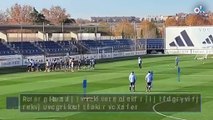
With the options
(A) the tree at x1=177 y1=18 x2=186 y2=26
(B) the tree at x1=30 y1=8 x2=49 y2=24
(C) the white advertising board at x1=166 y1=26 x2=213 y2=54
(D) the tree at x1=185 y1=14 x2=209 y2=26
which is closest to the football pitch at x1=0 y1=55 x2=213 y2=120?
(C) the white advertising board at x1=166 y1=26 x2=213 y2=54

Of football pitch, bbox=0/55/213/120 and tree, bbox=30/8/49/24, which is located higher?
tree, bbox=30/8/49/24

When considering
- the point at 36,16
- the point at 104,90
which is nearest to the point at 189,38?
the point at 36,16

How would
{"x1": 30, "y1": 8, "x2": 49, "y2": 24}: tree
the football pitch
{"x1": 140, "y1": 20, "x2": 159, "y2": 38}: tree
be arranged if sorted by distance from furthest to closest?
{"x1": 140, "y1": 20, "x2": 159, "y2": 38}: tree, {"x1": 30, "y1": 8, "x2": 49, "y2": 24}: tree, the football pitch

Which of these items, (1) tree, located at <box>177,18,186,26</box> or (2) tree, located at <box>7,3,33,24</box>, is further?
(1) tree, located at <box>177,18,186,26</box>

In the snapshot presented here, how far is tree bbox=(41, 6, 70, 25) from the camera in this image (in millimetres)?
176375

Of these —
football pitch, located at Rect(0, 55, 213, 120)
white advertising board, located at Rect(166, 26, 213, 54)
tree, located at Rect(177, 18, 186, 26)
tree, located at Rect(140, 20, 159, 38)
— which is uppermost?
tree, located at Rect(177, 18, 186, 26)

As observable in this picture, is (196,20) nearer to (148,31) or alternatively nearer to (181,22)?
(181,22)

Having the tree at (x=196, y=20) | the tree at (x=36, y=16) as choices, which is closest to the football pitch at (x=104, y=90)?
the tree at (x=36, y=16)

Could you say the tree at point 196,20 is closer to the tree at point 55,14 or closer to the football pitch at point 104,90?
the tree at point 55,14

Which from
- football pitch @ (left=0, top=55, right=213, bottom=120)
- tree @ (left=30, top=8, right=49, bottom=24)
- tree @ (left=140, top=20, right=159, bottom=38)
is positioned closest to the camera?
football pitch @ (left=0, top=55, right=213, bottom=120)

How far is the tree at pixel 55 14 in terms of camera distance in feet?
579

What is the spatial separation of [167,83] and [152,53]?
70.6 meters

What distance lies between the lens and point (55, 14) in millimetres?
180625

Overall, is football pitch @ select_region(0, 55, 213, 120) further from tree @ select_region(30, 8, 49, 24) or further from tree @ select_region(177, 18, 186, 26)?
tree @ select_region(177, 18, 186, 26)
